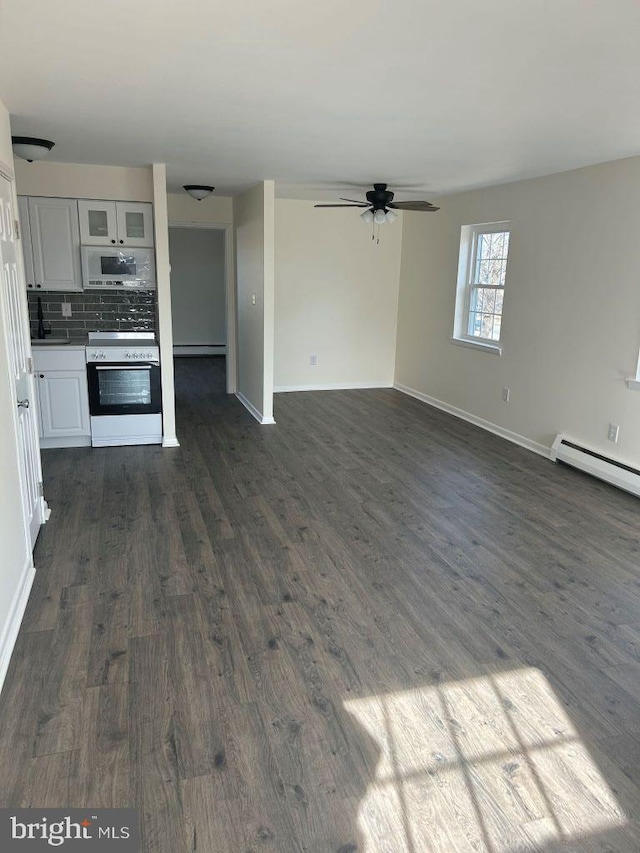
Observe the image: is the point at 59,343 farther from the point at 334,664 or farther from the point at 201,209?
the point at 334,664

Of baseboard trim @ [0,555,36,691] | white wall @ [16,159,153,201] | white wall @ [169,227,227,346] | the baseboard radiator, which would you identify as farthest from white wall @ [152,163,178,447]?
white wall @ [169,227,227,346]

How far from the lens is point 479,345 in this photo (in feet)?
21.2

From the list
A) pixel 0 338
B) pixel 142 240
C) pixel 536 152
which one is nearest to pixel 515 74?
pixel 536 152

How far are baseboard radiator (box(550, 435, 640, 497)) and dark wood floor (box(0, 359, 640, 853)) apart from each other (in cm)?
11

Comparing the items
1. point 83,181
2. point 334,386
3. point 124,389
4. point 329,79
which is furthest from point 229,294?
point 329,79

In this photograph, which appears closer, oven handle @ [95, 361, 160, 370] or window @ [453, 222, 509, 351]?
oven handle @ [95, 361, 160, 370]

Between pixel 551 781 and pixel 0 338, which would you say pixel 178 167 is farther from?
pixel 551 781

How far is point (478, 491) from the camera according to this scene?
4.71 meters

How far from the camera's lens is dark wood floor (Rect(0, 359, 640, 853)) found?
75.4 inches

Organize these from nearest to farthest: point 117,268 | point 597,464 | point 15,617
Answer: point 15,617 → point 597,464 → point 117,268

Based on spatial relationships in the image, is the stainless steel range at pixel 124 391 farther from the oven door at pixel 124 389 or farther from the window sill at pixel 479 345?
the window sill at pixel 479 345

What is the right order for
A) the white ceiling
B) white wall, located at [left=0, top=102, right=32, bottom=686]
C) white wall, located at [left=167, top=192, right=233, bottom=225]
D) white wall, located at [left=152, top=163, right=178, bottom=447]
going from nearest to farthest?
1. the white ceiling
2. white wall, located at [left=0, top=102, right=32, bottom=686]
3. white wall, located at [left=152, top=163, right=178, bottom=447]
4. white wall, located at [left=167, top=192, right=233, bottom=225]

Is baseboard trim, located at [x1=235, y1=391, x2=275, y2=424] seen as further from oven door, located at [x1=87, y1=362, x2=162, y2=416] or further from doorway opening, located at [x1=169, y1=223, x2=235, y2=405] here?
doorway opening, located at [x1=169, y1=223, x2=235, y2=405]

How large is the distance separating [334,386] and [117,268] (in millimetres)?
3441
